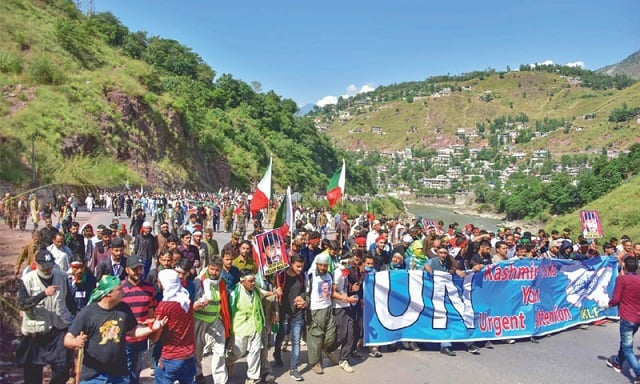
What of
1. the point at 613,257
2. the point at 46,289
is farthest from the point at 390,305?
the point at 613,257

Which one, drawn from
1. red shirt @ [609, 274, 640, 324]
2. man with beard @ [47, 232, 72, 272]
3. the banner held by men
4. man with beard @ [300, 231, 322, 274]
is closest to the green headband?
man with beard @ [47, 232, 72, 272]

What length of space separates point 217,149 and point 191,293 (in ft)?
163

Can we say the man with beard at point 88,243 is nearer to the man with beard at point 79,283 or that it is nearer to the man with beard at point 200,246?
the man with beard at point 200,246

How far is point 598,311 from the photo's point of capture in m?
9.98

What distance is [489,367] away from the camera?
7.17m

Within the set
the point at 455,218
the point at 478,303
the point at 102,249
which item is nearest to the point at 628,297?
the point at 478,303

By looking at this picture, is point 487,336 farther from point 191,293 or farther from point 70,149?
point 70,149

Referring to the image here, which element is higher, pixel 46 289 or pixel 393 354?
pixel 46 289

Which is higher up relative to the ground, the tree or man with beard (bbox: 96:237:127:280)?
the tree

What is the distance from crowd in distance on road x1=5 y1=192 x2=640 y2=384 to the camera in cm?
450

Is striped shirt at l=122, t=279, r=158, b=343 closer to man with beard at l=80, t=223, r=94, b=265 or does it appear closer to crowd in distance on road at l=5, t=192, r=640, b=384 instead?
crowd in distance on road at l=5, t=192, r=640, b=384

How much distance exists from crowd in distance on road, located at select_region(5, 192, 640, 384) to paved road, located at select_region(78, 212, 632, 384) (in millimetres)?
193

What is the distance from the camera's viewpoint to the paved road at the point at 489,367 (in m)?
6.63

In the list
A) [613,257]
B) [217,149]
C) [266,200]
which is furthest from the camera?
[217,149]
